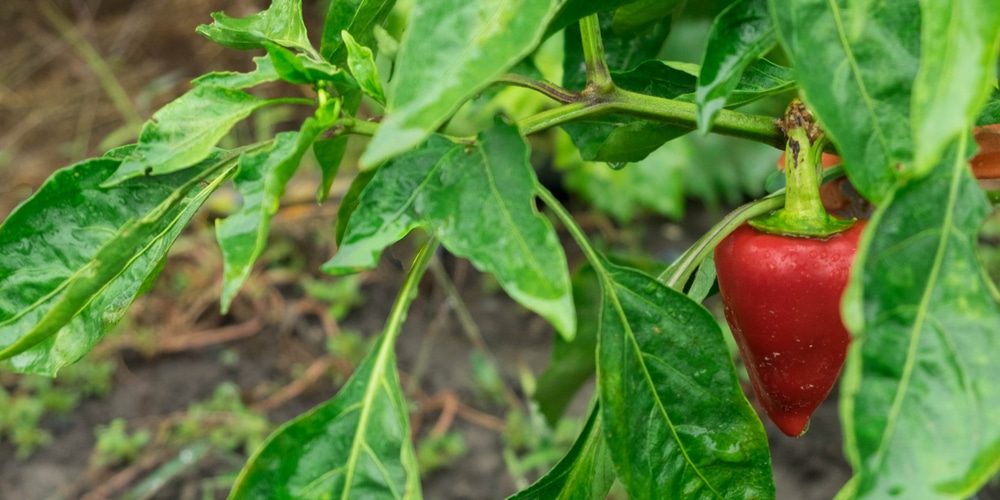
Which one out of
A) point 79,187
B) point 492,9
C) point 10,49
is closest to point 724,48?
point 492,9

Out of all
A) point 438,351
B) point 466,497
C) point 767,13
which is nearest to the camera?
point 767,13

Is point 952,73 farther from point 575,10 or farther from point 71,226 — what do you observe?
point 71,226

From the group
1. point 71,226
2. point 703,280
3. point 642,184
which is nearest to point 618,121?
point 703,280

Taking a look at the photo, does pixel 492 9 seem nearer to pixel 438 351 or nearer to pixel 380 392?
pixel 380 392

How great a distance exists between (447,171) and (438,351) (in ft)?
5.82

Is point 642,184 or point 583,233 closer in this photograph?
point 583,233

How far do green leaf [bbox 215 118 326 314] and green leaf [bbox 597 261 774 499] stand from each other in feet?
0.66

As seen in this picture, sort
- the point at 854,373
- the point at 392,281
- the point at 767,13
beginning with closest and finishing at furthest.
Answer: the point at 854,373
the point at 767,13
the point at 392,281

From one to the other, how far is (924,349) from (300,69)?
35 cm

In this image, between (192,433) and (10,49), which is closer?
(192,433)

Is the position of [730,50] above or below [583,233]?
above

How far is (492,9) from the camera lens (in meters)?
0.41

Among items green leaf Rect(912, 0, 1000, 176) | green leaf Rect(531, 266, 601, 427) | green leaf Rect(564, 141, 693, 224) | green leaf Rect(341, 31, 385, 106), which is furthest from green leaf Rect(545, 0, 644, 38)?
green leaf Rect(564, 141, 693, 224)

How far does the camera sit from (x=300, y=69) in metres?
0.51
